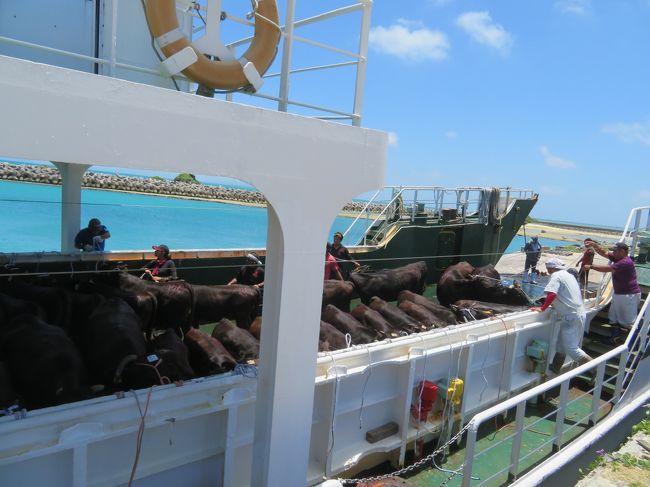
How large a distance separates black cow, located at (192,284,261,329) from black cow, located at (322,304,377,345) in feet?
4.75

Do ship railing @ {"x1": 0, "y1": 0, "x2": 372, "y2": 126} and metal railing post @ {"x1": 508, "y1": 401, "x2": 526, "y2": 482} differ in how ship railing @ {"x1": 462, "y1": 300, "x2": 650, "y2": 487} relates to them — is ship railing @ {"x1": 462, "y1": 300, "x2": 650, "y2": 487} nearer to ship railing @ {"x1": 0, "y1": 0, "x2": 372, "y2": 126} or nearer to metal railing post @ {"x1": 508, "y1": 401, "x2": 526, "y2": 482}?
metal railing post @ {"x1": 508, "y1": 401, "x2": 526, "y2": 482}

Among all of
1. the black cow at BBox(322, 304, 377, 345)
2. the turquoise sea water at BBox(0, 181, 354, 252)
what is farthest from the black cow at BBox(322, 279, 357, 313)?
the turquoise sea water at BBox(0, 181, 354, 252)

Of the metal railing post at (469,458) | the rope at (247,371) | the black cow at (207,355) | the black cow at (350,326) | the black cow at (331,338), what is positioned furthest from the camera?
the black cow at (350,326)

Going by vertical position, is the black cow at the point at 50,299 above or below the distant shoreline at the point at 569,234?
above

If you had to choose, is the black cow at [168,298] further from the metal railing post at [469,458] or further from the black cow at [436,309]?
the metal railing post at [469,458]

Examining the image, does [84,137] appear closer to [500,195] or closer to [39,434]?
[39,434]

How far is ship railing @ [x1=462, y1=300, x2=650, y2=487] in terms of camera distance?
4090 millimetres

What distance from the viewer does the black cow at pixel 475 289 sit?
9414mm

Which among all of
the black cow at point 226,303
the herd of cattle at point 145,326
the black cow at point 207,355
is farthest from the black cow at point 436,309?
the black cow at point 207,355

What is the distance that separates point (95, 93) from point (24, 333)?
3626 millimetres

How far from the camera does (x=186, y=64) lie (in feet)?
9.38

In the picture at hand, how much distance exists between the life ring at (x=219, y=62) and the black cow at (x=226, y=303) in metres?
4.91

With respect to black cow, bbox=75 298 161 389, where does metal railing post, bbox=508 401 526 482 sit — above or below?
below

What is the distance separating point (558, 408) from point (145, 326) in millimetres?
5450
